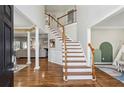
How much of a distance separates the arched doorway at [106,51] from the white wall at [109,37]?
206 millimetres

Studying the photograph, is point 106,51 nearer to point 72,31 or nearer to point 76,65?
point 72,31

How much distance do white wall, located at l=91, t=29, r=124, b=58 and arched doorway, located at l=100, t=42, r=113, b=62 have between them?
0.21 meters

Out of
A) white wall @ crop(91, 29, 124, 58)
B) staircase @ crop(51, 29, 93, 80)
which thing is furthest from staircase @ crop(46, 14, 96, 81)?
white wall @ crop(91, 29, 124, 58)

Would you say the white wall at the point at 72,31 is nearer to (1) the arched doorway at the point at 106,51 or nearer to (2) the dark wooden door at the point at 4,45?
(1) the arched doorway at the point at 106,51

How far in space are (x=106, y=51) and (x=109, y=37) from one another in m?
0.95

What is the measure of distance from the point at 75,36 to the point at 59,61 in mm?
2021

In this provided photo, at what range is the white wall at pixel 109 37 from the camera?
398 inches

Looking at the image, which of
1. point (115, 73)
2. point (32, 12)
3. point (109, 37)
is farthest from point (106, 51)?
point (32, 12)

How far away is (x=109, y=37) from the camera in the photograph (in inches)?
401

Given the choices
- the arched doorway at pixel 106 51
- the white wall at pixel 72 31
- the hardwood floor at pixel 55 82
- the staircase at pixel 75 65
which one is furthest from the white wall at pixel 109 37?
the hardwood floor at pixel 55 82

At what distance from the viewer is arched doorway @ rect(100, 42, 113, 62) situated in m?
10.2

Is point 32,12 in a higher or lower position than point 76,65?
higher
